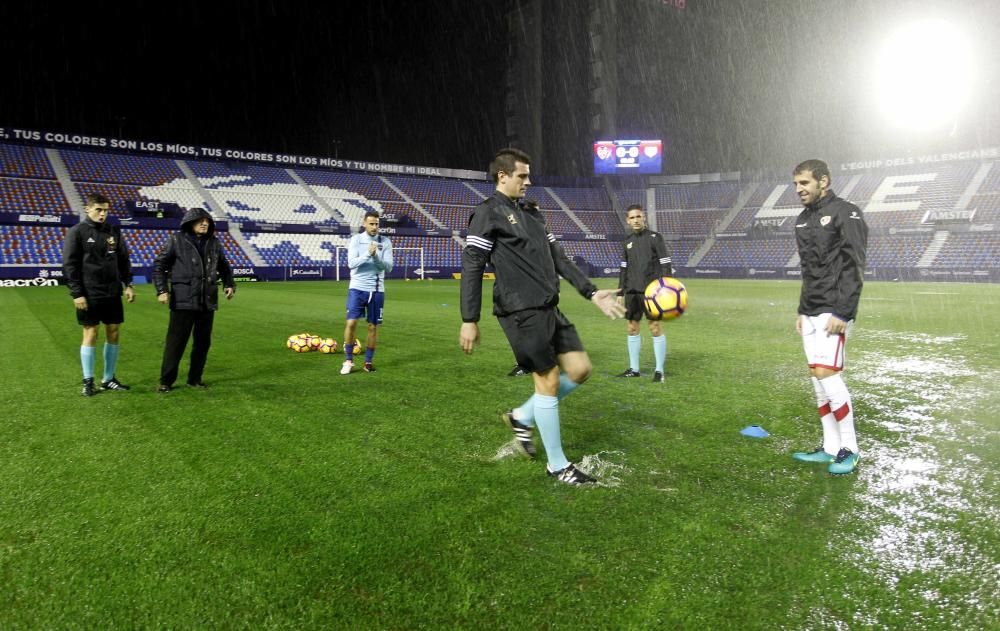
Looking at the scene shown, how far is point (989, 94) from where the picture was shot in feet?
143

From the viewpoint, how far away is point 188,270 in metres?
7.26

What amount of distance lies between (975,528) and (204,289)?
775 cm

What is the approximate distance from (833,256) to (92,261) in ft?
26.3

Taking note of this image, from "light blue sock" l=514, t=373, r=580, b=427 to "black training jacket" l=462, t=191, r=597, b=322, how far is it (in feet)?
2.08

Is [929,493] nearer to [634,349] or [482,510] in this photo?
[482,510]

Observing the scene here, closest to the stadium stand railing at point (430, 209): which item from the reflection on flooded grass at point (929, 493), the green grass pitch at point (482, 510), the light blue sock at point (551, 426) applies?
the green grass pitch at point (482, 510)

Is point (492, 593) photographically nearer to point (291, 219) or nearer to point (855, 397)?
point (855, 397)

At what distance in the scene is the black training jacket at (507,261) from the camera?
416cm

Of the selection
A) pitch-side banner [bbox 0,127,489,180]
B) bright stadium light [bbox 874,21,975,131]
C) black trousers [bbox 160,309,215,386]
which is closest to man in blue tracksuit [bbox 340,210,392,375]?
black trousers [bbox 160,309,215,386]

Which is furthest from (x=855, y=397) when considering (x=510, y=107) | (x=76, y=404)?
(x=510, y=107)

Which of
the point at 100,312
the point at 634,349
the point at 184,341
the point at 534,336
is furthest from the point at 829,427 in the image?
the point at 100,312

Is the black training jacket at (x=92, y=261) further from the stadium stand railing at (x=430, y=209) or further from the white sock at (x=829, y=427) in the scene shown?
the stadium stand railing at (x=430, y=209)

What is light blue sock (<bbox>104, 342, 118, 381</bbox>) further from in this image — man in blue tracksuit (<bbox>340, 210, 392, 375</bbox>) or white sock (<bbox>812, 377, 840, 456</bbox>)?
white sock (<bbox>812, 377, 840, 456</bbox>)

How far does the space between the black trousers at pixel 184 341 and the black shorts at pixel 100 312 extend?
27.0 inches
